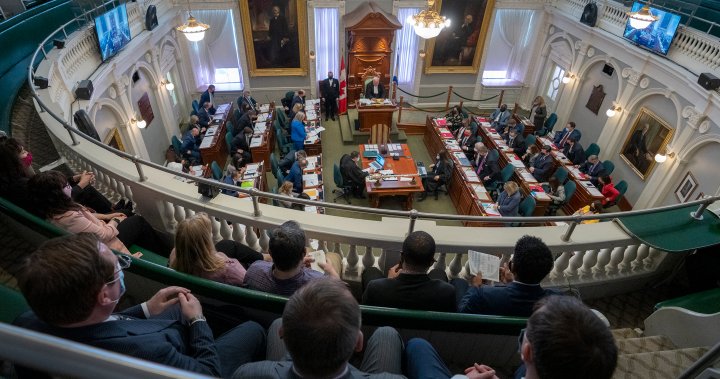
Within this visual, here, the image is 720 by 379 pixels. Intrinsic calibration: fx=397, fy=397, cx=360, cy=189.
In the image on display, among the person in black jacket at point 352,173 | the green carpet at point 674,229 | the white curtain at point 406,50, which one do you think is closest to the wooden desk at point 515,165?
the white curtain at point 406,50

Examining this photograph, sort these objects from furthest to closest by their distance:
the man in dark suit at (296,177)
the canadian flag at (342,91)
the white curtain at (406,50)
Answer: the white curtain at (406,50), the canadian flag at (342,91), the man in dark suit at (296,177)

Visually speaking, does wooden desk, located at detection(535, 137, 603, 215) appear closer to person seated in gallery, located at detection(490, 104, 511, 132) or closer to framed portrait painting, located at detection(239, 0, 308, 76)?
person seated in gallery, located at detection(490, 104, 511, 132)

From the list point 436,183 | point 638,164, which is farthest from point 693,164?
point 436,183

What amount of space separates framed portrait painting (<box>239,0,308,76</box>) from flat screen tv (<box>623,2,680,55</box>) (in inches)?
350

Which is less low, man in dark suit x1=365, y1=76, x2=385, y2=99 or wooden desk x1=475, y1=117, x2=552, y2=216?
man in dark suit x1=365, y1=76, x2=385, y2=99

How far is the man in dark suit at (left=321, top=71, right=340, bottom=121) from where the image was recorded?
41.7ft

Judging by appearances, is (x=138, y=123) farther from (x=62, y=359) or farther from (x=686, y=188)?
(x=686, y=188)

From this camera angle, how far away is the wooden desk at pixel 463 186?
27.0ft

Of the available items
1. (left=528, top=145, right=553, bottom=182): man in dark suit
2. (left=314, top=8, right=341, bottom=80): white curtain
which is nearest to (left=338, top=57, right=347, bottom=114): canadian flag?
(left=314, top=8, right=341, bottom=80): white curtain

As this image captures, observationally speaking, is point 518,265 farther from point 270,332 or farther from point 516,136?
point 516,136

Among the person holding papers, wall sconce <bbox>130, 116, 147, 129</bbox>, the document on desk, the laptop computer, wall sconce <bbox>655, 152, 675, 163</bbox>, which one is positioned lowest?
the person holding papers

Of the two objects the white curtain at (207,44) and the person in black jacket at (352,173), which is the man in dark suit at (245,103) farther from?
the person in black jacket at (352,173)

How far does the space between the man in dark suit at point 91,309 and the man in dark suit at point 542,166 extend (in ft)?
30.4

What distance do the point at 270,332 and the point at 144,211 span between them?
8.79ft
